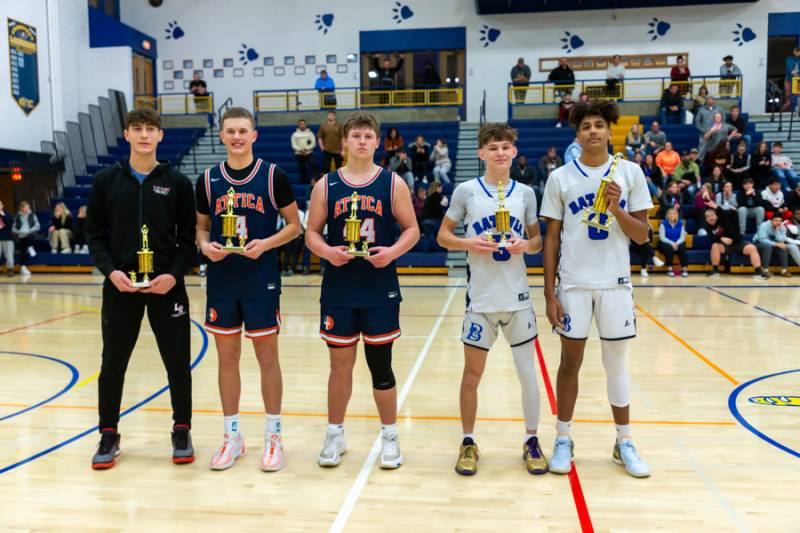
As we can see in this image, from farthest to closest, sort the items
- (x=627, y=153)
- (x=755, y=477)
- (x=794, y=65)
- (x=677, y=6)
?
(x=677, y=6)
(x=794, y=65)
(x=627, y=153)
(x=755, y=477)

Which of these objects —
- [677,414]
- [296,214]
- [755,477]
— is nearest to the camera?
[755,477]

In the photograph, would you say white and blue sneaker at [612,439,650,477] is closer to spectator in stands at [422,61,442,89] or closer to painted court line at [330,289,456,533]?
painted court line at [330,289,456,533]

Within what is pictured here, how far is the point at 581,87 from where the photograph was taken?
2031 centimetres

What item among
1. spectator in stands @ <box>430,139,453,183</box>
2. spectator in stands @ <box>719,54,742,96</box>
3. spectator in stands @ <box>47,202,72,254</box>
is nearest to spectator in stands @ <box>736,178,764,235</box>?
spectator in stands @ <box>430,139,453,183</box>

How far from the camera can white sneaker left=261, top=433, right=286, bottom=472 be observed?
3.71m

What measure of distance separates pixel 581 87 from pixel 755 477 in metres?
18.3

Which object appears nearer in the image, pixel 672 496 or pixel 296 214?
pixel 672 496

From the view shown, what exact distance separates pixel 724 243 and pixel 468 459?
1119 centimetres

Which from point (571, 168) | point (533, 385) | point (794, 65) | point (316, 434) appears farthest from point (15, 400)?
point (794, 65)

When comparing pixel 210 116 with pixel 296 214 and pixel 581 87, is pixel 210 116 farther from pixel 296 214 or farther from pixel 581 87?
pixel 296 214

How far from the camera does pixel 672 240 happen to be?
1312cm

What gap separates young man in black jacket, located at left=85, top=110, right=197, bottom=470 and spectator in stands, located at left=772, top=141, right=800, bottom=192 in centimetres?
1408

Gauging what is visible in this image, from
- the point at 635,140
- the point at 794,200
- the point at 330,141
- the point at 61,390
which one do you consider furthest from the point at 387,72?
the point at 61,390

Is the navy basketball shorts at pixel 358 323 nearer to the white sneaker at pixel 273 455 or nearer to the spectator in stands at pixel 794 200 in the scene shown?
the white sneaker at pixel 273 455
